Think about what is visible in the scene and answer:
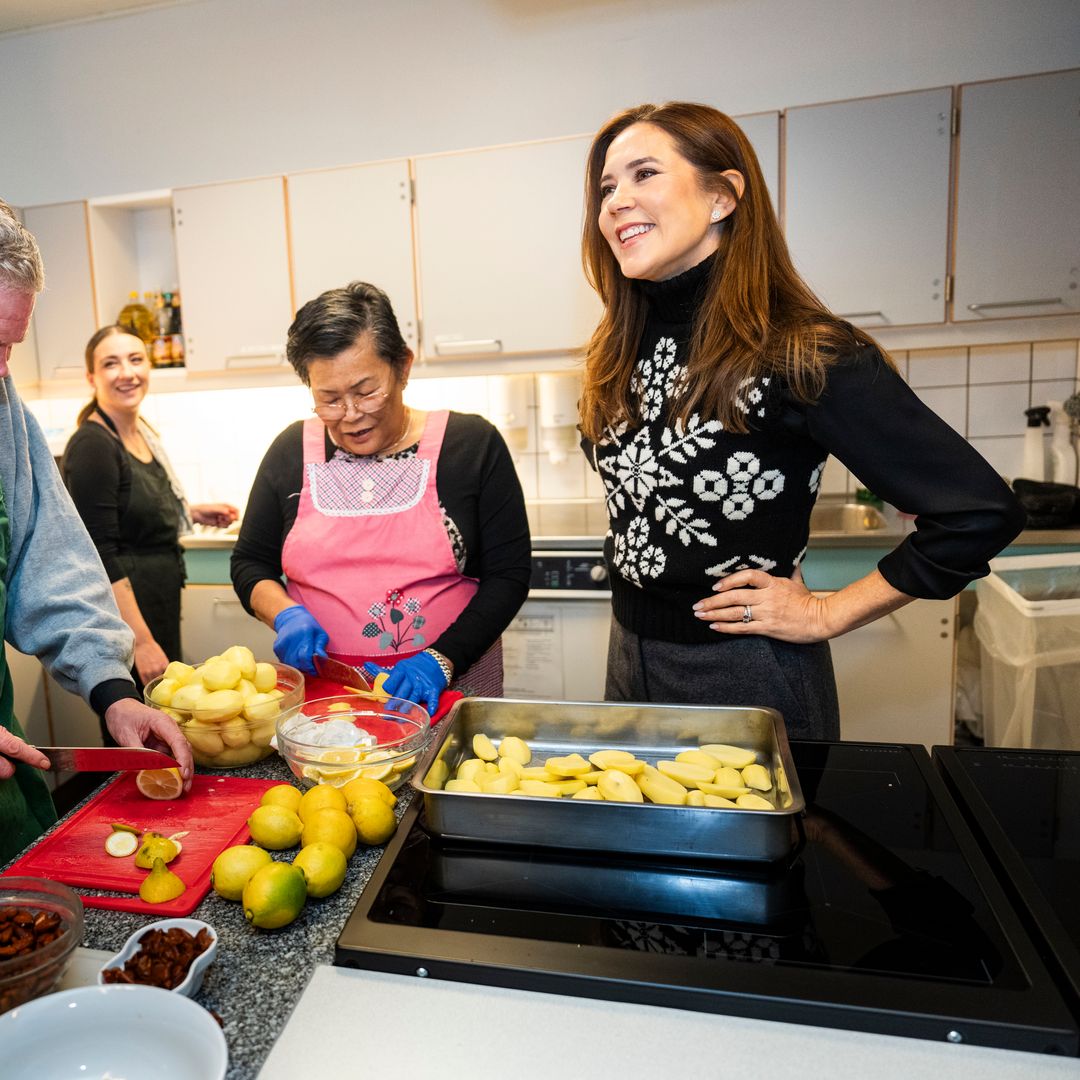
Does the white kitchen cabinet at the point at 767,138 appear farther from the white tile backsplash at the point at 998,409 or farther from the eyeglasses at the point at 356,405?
the eyeglasses at the point at 356,405

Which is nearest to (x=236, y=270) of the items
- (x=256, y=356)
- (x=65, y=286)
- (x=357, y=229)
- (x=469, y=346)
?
(x=256, y=356)

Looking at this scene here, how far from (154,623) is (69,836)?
1660mm

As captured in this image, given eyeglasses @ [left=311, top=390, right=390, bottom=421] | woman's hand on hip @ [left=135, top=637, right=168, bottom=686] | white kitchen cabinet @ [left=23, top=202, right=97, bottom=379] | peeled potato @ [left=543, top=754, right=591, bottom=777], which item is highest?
white kitchen cabinet @ [left=23, top=202, right=97, bottom=379]

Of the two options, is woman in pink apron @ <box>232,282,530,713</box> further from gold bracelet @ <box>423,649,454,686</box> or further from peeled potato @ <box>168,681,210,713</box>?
peeled potato @ <box>168,681,210,713</box>

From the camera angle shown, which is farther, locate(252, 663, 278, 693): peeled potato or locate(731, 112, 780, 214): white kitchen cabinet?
locate(731, 112, 780, 214): white kitchen cabinet

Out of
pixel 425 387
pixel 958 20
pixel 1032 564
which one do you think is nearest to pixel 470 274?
pixel 425 387

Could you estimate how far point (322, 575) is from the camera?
1632 mm

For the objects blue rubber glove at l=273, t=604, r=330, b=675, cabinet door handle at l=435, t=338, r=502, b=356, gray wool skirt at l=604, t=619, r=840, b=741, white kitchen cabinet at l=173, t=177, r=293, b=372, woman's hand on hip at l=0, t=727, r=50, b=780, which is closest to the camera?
woman's hand on hip at l=0, t=727, r=50, b=780

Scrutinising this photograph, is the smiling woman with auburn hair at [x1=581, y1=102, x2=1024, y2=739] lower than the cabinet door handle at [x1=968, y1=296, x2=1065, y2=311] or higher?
lower

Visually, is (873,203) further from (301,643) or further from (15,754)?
(15,754)

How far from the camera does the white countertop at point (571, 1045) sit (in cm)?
61

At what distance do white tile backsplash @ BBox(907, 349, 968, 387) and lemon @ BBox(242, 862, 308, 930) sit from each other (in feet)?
8.43

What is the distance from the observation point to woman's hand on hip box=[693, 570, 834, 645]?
125 centimetres

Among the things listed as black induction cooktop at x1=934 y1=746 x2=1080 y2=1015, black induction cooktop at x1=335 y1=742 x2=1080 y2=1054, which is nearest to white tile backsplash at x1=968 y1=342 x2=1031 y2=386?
black induction cooktop at x1=934 y1=746 x2=1080 y2=1015
